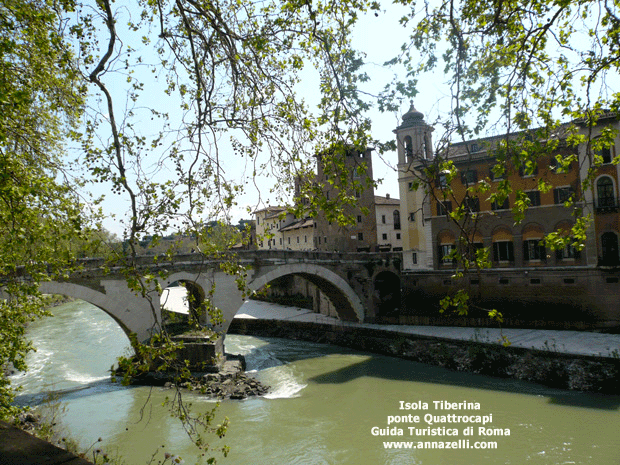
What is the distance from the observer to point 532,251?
2081cm

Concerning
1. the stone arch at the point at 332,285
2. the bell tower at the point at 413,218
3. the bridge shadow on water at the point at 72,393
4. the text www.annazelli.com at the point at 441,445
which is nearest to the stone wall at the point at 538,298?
the bell tower at the point at 413,218

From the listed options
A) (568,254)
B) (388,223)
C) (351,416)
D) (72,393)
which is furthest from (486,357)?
(388,223)

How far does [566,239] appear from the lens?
4.32 metres

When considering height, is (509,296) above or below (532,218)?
below

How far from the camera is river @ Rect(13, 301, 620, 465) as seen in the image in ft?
33.9

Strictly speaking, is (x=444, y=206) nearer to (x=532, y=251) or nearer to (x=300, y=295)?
(x=532, y=251)

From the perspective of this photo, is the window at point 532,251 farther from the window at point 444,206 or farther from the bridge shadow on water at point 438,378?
the bridge shadow on water at point 438,378

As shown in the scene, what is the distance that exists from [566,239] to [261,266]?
57.4 feet

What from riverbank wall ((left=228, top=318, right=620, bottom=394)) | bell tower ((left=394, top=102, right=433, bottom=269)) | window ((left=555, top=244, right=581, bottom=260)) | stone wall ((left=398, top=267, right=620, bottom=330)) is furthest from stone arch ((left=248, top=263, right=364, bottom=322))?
window ((left=555, top=244, right=581, bottom=260))

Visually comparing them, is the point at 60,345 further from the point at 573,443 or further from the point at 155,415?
the point at 573,443

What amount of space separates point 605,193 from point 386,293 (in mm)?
12130

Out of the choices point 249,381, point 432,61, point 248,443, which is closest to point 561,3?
point 432,61

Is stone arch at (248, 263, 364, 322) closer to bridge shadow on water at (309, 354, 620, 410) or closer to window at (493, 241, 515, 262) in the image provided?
bridge shadow on water at (309, 354, 620, 410)

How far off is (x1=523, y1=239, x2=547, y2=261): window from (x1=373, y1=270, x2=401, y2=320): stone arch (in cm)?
759
